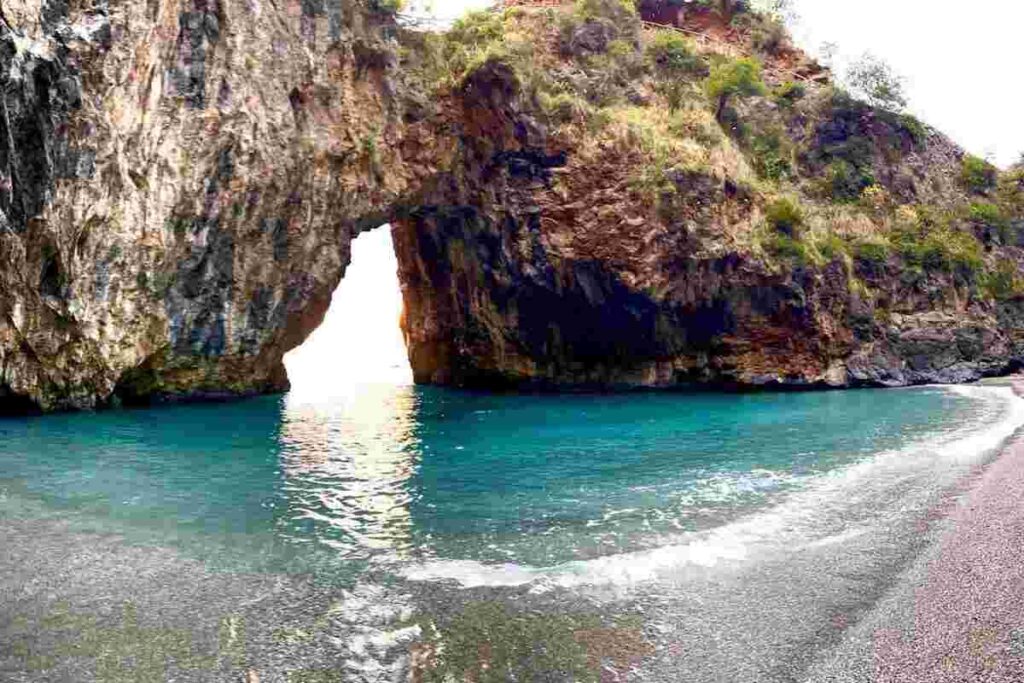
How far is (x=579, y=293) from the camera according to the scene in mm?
35219

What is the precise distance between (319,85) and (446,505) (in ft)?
70.0

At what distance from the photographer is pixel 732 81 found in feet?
131

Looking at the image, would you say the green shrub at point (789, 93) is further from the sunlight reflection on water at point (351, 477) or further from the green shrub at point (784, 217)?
the sunlight reflection on water at point (351, 477)

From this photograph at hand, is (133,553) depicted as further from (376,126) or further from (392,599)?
(376,126)

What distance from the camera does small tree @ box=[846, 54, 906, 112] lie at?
4478 centimetres

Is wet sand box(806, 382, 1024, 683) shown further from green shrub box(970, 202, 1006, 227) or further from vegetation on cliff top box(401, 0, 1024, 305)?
green shrub box(970, 202, 1006, 227)

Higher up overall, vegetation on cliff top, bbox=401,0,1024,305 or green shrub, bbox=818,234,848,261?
vegetation on cliff top, bbox=401,0,1024,305

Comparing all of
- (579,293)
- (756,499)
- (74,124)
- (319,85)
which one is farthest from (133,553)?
(579,293)

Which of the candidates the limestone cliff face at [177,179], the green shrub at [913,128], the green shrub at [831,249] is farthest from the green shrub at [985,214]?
the limestone cliff face at [177,179]

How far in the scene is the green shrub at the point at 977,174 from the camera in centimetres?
4694

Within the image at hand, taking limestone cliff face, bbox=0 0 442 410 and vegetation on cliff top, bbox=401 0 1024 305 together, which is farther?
vegetation on cliff top, bbox=401 0 1024 305

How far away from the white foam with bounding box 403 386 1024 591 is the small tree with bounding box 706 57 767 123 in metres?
28.6

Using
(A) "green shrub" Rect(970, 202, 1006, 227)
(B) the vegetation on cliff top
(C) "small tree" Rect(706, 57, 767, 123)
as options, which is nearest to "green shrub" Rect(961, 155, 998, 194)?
(B) the vegetation on cliff top

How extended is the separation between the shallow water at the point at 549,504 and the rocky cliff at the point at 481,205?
244 inches
